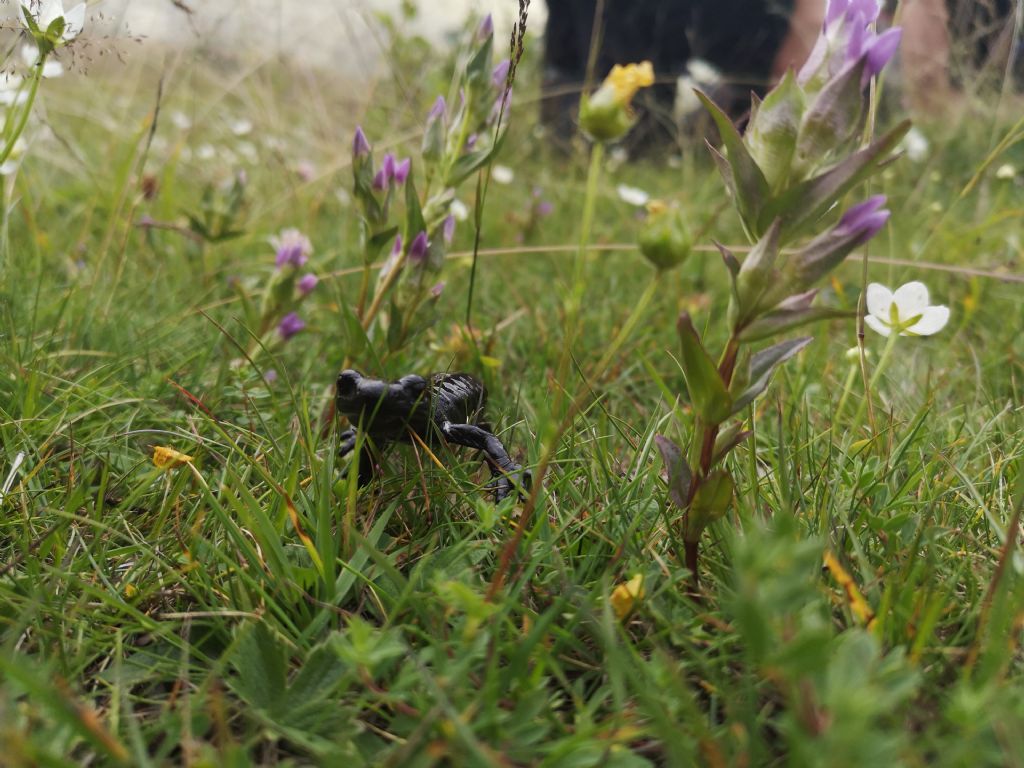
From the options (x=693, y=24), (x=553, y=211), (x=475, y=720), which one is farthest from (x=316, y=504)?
(x=693, y=24)

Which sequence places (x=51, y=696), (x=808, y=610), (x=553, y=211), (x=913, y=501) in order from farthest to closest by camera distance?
(x=553, y=211)
(x=913, y=501)
(x=808, y=610)
(x=51, y=696)

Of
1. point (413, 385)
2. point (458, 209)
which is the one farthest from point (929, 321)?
point (458, 209)

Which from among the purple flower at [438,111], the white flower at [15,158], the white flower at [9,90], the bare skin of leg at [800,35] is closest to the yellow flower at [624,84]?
the purple flower at [438,111]

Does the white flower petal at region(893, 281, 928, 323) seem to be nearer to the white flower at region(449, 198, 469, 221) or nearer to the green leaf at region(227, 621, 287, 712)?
the white flower at region(449, 198, 469, 221)

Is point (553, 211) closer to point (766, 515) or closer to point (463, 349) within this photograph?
point (463, 349)

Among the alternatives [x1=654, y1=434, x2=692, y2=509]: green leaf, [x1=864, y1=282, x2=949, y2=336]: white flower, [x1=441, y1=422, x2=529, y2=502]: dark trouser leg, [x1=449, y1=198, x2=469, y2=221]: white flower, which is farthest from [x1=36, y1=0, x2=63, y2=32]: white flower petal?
[x1=864, y1=282, x2=949, y2=336]: white flower

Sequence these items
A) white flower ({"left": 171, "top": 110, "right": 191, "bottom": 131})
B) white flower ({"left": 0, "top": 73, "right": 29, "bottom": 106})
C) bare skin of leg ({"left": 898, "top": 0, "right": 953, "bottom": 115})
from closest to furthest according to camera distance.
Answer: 1. white flower ({"left": 0, "top": 73, "right": 29, "bottom": 106})
2. white flower ({"left": 171, "top": 110, "right": 191, "bottom": 131})
3. bare skin of leg ({"left": 898, "top": 0, "right": 953, "bottom": 115})
